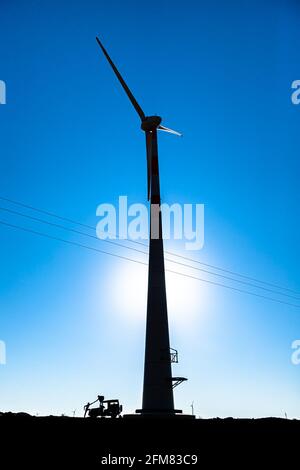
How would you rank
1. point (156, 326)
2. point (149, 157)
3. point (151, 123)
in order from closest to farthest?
1. point (156, 326)
2. point (149, 157)
3. point (151, 123)

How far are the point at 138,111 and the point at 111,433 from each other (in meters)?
33.9

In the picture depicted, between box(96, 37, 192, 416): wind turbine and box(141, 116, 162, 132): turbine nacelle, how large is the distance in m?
2.27

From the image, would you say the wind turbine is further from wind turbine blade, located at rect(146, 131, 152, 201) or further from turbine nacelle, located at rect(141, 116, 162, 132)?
turbine nacelle, located at rect(141, 116, 162, 132)

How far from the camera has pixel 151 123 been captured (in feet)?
163

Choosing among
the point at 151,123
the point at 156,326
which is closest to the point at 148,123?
the point at 151,123

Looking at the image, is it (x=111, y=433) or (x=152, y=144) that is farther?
(x=152, y=144)

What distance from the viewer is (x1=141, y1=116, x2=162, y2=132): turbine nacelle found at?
1956 inches

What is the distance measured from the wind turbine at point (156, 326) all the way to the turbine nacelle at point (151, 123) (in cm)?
227

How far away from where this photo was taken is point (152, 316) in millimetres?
41031

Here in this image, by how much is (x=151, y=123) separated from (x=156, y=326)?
22595 millimetres

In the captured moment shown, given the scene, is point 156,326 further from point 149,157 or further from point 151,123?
point 151,123
